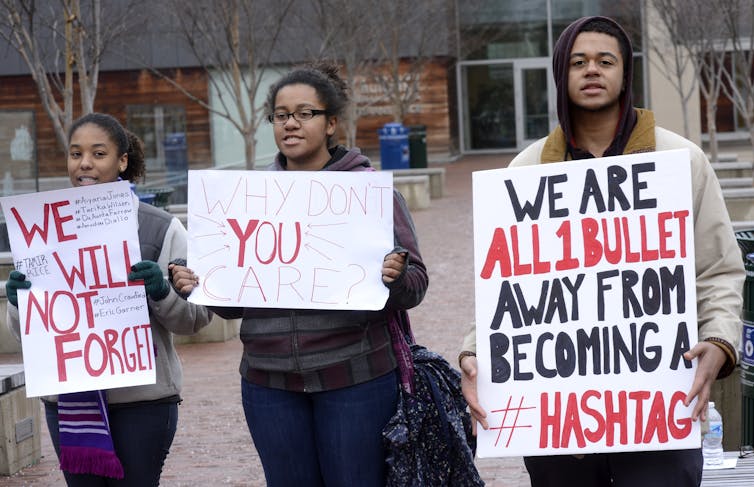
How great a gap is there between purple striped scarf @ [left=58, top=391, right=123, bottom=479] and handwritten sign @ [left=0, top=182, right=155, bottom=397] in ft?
0.22

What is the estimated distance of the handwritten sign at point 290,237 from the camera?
13.1 ft

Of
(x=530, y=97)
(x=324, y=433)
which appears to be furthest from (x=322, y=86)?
(x=530, y=97)

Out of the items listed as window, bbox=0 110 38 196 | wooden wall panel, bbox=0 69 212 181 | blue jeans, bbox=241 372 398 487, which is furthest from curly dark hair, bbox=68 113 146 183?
wooden wall panel, bbox=0 69 212 181

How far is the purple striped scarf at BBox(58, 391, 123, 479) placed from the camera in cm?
420

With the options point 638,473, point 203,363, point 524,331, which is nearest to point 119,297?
point 524,331

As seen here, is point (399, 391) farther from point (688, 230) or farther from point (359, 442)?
point (688, 230)

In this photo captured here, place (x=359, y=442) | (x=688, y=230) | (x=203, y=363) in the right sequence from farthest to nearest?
(x=203, y=363)
(x=359, y=442)
(x=688, y=230)

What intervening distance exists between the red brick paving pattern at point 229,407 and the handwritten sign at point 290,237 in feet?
9.46

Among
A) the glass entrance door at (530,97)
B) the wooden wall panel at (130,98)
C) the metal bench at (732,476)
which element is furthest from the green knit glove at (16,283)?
the glass entrance door at (530,97)

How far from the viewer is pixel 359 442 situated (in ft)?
12.8

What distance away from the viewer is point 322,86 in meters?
4.14

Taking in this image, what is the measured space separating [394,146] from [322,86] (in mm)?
23299

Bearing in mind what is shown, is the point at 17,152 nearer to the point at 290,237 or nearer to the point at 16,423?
the point at 16,423

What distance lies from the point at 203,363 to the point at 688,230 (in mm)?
7390
